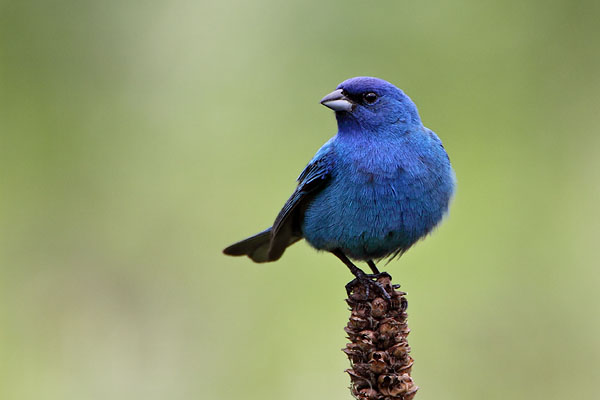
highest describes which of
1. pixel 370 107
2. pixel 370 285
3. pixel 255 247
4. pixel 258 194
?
pixel 258 194

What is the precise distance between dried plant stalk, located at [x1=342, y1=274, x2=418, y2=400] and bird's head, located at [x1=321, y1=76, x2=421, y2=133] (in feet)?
5.89

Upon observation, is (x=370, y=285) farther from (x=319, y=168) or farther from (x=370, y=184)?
(x=319, y=168)

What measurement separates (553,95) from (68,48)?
441 centimetres

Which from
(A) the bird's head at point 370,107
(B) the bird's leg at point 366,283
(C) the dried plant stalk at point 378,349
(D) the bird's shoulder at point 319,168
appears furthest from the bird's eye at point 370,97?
(C) the dried plant stalk at point 378,349

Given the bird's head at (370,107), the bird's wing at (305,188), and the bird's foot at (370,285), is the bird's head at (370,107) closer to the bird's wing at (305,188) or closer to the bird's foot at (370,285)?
the bird's wing at (305,188)

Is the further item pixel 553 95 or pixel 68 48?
pixel 68 48

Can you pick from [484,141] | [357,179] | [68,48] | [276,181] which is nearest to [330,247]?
[357,179]

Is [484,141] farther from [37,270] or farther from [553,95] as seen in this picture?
[37,270]

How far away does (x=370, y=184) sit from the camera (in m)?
5.08

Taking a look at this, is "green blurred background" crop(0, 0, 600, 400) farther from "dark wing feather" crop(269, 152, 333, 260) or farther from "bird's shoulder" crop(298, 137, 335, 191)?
"bird's shoulder" crop(298, 137, 335, 191)

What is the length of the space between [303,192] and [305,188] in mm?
31

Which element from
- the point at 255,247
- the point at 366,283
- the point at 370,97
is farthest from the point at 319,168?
the point at 366,283

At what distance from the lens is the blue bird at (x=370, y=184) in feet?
16.5

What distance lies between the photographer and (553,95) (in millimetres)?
7445
